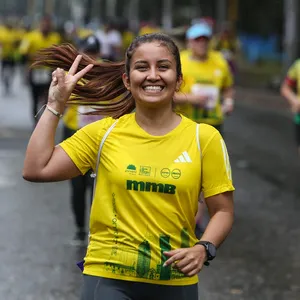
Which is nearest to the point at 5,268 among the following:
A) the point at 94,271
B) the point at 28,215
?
the point at 28,215

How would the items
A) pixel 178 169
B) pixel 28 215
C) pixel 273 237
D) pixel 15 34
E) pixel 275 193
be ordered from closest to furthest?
pixel 178 169 < pixel 273 237 < pixel 28 215 < pixel 275 193 < pixel 15 34

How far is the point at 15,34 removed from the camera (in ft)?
104

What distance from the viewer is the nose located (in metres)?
4.16

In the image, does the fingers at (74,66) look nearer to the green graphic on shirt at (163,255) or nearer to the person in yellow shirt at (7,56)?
the green graphic on shirt at (163,255)

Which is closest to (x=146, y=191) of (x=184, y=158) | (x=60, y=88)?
(x=184, y=158)

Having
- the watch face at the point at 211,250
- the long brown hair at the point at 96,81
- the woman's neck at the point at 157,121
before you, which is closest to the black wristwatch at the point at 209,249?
the watch face at the point at 211,250

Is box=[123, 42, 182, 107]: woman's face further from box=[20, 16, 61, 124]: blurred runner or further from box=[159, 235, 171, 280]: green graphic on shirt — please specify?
box=[20, 16, 61, 124]: blurred runner

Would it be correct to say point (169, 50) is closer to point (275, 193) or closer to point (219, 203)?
point (219, 203)

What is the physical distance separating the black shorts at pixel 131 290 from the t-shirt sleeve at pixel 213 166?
411 millimetres

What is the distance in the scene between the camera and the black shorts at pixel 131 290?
4188 mm

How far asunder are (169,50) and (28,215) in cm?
625

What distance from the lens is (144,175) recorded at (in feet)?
13.8

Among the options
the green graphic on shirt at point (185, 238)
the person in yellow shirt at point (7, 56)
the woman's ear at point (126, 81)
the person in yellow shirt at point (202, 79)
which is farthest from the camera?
the person in yellow shirt at point (7, 56)

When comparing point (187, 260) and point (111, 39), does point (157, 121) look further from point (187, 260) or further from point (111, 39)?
point (111, 39)
